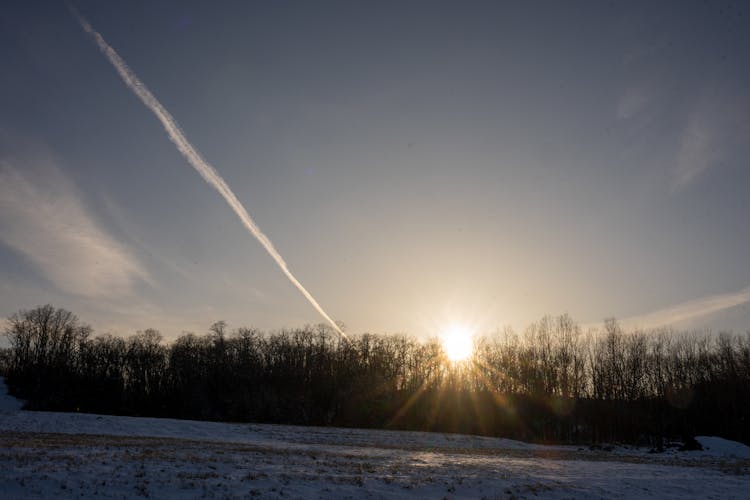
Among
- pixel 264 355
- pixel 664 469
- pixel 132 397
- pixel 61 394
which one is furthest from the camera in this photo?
pixel 264 355

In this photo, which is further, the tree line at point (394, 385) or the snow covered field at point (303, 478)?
the tree line at point (394, 385)

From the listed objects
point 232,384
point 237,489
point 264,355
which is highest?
point 264,355

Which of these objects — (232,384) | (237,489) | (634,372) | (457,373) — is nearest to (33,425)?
(237,489)

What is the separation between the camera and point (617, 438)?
63.8 meters

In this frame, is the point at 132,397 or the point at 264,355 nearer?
the point at 132,397

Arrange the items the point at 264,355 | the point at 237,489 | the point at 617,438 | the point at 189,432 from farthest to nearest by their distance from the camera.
Result: the point at 264,355
the point at 617,438
the point at 189,432
the point at 237,489

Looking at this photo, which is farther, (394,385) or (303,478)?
(394,385)

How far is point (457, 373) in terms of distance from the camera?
8638 cm

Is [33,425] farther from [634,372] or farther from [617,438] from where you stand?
[634,372]

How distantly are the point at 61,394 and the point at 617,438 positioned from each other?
79486 millimetres

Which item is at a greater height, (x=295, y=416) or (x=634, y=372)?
(x=634, y=372)

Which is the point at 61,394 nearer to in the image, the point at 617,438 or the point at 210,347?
the point at 210,347

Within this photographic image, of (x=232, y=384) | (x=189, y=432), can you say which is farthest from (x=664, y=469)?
(x=232, y=384)

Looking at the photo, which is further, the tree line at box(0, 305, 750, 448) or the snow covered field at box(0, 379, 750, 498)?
the tree line at box(0, 305, 750, 448)
